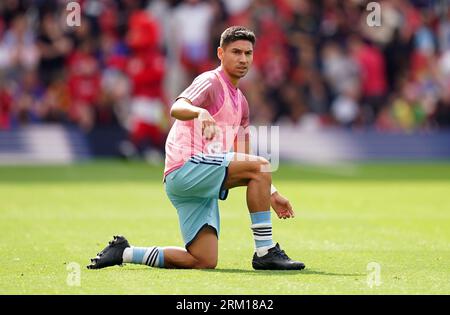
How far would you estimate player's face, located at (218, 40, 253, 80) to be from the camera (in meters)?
9.87

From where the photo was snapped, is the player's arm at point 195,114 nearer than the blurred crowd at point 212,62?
Yes

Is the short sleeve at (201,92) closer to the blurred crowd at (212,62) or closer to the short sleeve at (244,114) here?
the short sleeve at (244,114)

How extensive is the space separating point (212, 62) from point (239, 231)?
14.3 m

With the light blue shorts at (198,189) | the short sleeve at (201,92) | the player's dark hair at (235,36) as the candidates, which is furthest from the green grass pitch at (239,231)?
the player's dark hair at (235,36)

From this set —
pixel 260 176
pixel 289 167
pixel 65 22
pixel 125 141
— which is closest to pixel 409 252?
pixel 260 176

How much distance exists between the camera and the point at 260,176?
9594 mm

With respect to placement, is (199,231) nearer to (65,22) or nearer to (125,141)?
(125,141)

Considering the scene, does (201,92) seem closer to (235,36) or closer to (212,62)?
(235,36)

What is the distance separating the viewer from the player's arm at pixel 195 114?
8859 millimetres

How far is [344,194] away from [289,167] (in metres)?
6.08

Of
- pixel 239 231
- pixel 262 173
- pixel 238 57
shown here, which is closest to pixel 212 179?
pixel 262 173

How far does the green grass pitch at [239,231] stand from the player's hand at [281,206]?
0.50 meters

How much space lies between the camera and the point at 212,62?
27.1 meters

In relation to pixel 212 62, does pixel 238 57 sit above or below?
below
